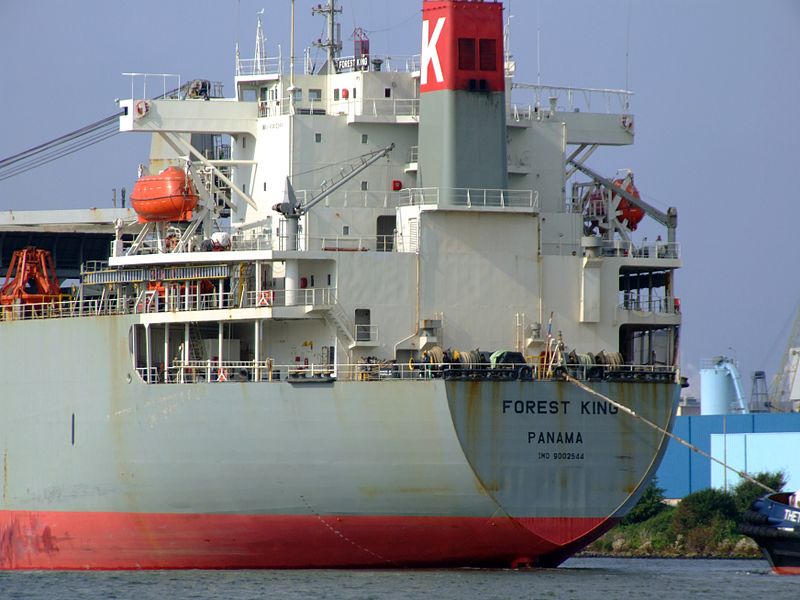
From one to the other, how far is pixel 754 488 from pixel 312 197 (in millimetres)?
25032

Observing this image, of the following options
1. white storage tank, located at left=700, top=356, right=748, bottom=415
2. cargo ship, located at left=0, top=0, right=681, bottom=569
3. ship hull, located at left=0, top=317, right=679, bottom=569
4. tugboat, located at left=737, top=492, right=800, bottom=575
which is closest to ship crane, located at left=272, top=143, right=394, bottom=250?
cargo ship, located at left=0, top=0, right=681, bottom=569

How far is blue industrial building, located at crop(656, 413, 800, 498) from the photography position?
6244 cm

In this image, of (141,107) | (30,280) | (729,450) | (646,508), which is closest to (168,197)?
(141,107)

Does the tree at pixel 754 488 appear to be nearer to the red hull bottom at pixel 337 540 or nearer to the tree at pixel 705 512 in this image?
the tree at pixel 705 512

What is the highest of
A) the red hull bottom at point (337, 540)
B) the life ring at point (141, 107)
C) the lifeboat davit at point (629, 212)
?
the life ring at point (141, 107)

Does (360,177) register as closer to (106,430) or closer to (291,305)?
(291,305)

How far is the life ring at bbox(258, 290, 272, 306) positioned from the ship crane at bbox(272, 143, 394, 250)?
3.37 feet

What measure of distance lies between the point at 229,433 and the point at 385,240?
5.35 meters

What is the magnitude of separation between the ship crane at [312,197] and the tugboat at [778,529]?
38.9 ft

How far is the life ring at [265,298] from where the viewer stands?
38463 millimetres

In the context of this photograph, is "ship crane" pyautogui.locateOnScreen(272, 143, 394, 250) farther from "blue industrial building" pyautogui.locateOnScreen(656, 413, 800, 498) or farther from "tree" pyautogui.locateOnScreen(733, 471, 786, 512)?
"blue industrial building" pyautogui.locateOnScreen(656, 413, 800, 498)

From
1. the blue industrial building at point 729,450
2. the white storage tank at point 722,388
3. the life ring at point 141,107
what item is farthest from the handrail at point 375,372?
the white storage tank at point 722,388

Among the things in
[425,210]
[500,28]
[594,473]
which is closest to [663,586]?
[594,473]

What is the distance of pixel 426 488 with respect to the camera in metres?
36.9
